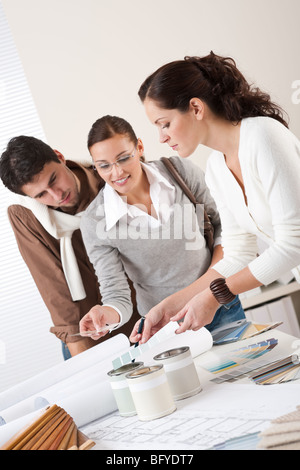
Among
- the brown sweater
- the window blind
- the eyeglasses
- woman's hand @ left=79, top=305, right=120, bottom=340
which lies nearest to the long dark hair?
the eyeglasses

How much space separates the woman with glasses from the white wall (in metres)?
1.39

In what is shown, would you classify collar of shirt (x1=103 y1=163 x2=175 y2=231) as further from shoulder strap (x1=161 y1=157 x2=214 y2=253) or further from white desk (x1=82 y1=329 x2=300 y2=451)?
white desk (x1=82 y1=329 x2=300 y2=451)

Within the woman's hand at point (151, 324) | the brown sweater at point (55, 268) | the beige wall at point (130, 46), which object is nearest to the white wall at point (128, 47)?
the beige wall at point (130, 46)

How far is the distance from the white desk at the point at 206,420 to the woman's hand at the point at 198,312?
140 millimetres

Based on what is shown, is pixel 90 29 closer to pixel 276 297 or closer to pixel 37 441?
pixel 276 297

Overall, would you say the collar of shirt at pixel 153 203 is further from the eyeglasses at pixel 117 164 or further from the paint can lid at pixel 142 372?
the paint can lid at pixel 142 372

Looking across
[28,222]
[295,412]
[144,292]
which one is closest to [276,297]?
[144,292]

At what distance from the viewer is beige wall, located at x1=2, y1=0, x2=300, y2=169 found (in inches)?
127

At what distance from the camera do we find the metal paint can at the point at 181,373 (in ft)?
3.67

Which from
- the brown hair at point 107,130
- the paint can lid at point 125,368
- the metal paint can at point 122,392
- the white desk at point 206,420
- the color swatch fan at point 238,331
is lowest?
the color swatch fan at point 238,331

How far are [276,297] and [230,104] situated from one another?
185 centimetres

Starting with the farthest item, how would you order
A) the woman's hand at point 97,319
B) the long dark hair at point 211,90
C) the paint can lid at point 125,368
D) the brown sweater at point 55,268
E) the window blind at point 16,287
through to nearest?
the window blind at point 16,287
the brown sweater at point 55,268
the woman's hand at point 97,319
the long dark hair at point 211,90
the paint can lid at point 125,368

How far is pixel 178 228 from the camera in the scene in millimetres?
1863

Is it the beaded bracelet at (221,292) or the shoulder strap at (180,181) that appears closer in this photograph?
the beaded bracelet at (221,292)
